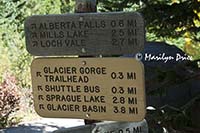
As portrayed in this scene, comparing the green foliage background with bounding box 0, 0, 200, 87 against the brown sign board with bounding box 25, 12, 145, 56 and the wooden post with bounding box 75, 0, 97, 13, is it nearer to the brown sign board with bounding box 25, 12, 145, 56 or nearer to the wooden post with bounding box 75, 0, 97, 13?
the wooden post with bounding box 75, 0, 97, 13

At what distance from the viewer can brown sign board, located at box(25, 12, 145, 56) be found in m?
2.81

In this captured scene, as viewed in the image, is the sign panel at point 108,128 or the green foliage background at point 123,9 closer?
the sign panel at point 108,128

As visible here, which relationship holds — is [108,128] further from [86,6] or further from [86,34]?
[86,6]

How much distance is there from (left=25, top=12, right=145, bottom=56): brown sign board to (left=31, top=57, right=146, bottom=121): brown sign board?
0.07 metres

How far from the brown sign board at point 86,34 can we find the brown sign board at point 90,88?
0.07 metres

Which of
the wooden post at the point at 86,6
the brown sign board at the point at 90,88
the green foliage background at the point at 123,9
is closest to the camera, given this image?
the brown sign board at the point at 90,88

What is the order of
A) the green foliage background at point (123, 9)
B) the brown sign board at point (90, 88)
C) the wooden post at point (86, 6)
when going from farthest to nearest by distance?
the green foliage background at point (123, 9)
the wooden post at point (86, 6)
the brown sign board at point (90, 88)

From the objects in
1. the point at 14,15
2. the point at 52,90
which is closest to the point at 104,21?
the point at 52,90

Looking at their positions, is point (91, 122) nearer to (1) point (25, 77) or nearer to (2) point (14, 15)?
(1) point (25, 77)

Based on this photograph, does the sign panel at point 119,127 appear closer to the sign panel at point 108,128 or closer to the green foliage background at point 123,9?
the sign panel at point 108,128

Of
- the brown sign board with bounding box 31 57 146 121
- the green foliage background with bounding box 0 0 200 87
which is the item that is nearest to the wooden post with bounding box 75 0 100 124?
the brown sign board with bounding box 31 57 146 121

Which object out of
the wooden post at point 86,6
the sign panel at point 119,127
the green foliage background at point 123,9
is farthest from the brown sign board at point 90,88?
the green foliage background at point 123,9

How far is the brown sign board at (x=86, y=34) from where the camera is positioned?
2812 millimetres

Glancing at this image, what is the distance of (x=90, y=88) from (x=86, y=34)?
0.28 m
